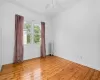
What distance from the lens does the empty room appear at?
2809 millimetres

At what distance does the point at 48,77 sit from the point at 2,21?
2863 mm

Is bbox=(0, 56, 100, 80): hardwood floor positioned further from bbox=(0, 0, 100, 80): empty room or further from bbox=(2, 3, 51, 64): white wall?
bbox=(2, 3, 51, 64): white wall

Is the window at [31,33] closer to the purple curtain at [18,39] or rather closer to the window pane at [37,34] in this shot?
the window pane at [37,34]

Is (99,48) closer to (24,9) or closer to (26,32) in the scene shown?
(26,32)

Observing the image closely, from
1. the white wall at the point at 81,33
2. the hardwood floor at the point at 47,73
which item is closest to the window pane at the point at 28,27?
the white wall at the point at 81,33

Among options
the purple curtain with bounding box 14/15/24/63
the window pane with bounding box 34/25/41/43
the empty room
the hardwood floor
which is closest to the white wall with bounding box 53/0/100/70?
the empty room

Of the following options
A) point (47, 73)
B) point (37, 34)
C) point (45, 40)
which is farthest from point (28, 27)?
point (47, 73)

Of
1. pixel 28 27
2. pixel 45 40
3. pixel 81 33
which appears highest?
pixel 28 27

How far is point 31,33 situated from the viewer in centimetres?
445

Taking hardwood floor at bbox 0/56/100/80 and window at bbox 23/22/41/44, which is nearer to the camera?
hardwood floor at bbox 0/56/100/80

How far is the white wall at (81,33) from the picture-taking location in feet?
10.1

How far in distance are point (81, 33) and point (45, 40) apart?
7.59ft

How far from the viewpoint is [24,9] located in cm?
400

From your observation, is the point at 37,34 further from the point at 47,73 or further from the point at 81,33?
the point at 47,73
